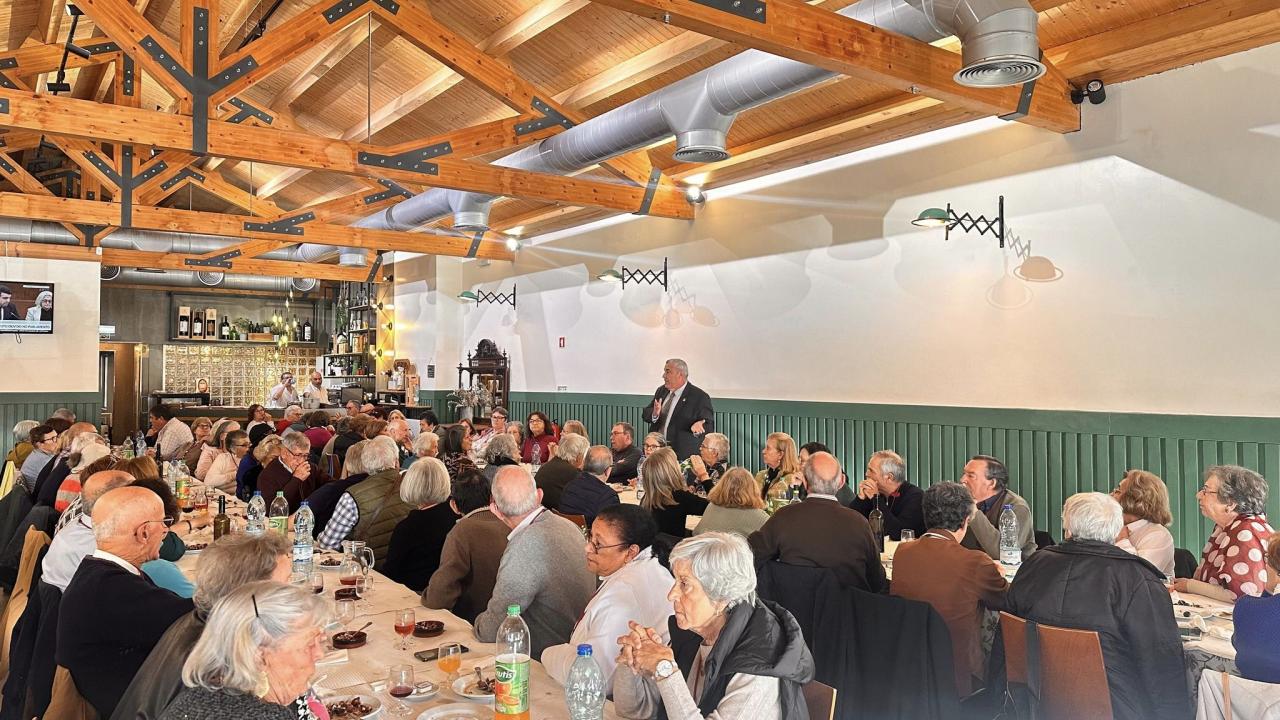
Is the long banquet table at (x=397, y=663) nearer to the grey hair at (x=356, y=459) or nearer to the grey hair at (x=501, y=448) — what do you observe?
the grey hair at (x=356, y=459)

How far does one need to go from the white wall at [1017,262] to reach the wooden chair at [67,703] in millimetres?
6390

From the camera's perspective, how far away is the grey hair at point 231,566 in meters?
2.31

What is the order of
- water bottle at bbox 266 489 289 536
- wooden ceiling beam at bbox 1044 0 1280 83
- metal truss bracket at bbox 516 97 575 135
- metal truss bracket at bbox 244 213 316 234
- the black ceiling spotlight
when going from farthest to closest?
metal truss bracket at bbox 244 213 316 234, metal truss bracket at bbox 516 97 575 135, the black ceiling spotlight, wooden ceiling beam at bbox 1044 0 1280 83, water bottle at bbox 266 489 289 536

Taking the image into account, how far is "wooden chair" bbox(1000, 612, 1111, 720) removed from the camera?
3.04 metres

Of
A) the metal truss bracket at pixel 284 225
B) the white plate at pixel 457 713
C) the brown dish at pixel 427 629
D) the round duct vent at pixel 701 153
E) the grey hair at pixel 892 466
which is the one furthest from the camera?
the metal truss bracket at pixel 284 225

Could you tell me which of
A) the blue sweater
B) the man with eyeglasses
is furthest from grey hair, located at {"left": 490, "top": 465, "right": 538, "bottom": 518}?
the man with eyeglasses

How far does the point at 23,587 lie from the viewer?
402 centimetres

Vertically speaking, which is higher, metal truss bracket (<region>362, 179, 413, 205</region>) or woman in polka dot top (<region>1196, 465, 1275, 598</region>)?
metal truss bracket (<region>362, 179, 413, 205</region>)

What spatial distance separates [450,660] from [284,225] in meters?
10.5

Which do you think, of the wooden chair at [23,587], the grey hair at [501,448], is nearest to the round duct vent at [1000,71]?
the grey hair at [501,448]

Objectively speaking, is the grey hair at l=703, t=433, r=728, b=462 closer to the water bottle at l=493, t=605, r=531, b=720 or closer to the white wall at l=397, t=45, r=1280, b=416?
the white wall at l=397, t=45, r=1280, b=416

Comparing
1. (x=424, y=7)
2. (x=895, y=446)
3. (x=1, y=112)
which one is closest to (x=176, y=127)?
(x=1, y=112)

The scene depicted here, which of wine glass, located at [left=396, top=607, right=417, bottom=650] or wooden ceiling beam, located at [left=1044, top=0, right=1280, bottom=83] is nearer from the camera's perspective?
wine glass, located at [left=396, top=607, right=417, bottom=650]

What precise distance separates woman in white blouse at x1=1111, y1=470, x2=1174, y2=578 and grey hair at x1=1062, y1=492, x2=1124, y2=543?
34.3 inches
